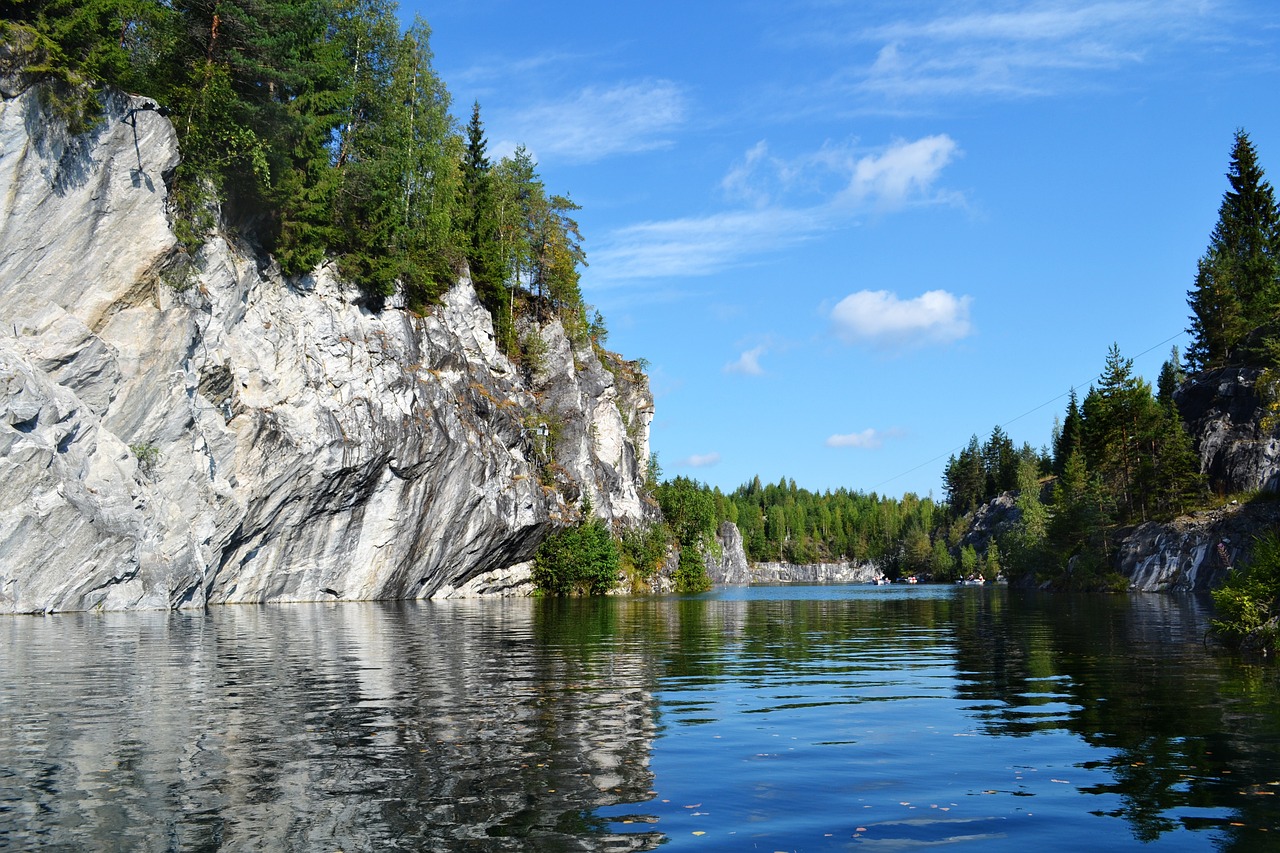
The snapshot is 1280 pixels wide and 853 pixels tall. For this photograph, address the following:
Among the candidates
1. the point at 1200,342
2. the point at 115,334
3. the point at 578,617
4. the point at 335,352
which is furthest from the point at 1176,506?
the point at 115,334

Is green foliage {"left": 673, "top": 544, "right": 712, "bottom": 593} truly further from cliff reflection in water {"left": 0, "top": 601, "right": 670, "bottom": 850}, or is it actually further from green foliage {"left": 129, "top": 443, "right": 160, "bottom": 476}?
cliff reflection in water {"left": 0, "top": 601, "right": 670, "bottom": 850}

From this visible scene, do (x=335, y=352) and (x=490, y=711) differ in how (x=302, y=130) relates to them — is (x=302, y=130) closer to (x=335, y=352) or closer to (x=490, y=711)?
(x=335, y=352)

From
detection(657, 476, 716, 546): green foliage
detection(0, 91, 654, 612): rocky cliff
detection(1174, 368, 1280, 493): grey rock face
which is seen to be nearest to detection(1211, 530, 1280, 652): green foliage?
detection(0, 91, 654, 612): rocky cliff

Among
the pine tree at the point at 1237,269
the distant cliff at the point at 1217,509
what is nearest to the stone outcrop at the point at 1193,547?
the distant cliff at the point at 1217,509

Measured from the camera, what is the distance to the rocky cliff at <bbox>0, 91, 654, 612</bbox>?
41.7 meters

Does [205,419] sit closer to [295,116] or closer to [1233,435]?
[295,116]

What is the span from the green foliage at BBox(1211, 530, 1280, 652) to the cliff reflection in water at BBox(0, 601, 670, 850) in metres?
15.1

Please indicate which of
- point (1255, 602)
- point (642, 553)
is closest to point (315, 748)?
point (1255, 602)

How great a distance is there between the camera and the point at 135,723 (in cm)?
A: 1404

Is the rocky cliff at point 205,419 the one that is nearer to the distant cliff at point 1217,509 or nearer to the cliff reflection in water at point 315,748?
the cliff reflection in water at point 315,748

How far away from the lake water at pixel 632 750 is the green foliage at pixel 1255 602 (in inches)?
60.4

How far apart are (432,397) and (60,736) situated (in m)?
55.9

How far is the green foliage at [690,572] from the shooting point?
11666 cm

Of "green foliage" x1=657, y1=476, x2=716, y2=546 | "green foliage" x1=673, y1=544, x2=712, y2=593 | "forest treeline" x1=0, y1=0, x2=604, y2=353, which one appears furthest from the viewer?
"green foliage" x1=657, y1=476, x2=716, y2=546
